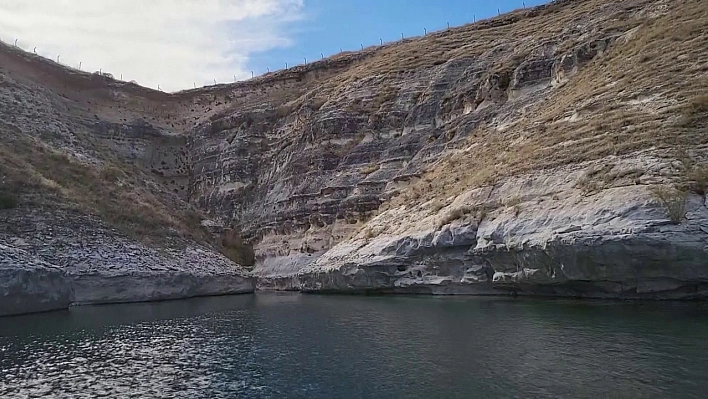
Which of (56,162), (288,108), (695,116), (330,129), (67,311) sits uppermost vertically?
(288,108)

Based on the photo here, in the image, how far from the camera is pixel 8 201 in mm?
36781

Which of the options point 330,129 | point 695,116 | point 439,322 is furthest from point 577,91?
point 330,129

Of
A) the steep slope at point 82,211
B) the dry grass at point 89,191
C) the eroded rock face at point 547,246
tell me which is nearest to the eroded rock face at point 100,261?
the steep slope at point 82,211

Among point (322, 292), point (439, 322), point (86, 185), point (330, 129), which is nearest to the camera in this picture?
point (439, 322)

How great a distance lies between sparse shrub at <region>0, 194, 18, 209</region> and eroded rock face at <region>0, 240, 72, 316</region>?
14.6ft

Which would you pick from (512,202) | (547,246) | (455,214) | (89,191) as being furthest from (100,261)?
(547,246)

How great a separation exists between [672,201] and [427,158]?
2517 cm

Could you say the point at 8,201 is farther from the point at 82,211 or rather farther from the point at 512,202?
the point at 512,202

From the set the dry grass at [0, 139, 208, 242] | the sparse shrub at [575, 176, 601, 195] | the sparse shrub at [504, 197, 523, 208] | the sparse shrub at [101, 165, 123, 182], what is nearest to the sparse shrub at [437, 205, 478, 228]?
the sparse shrub at [504, 197, 523, 208]

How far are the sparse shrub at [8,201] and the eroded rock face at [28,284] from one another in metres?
4.46

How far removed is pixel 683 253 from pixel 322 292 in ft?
90.8

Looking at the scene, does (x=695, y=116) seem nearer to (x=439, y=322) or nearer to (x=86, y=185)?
(x=439, y=322)

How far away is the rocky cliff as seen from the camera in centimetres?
2270

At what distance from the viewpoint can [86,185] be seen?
47188mm
